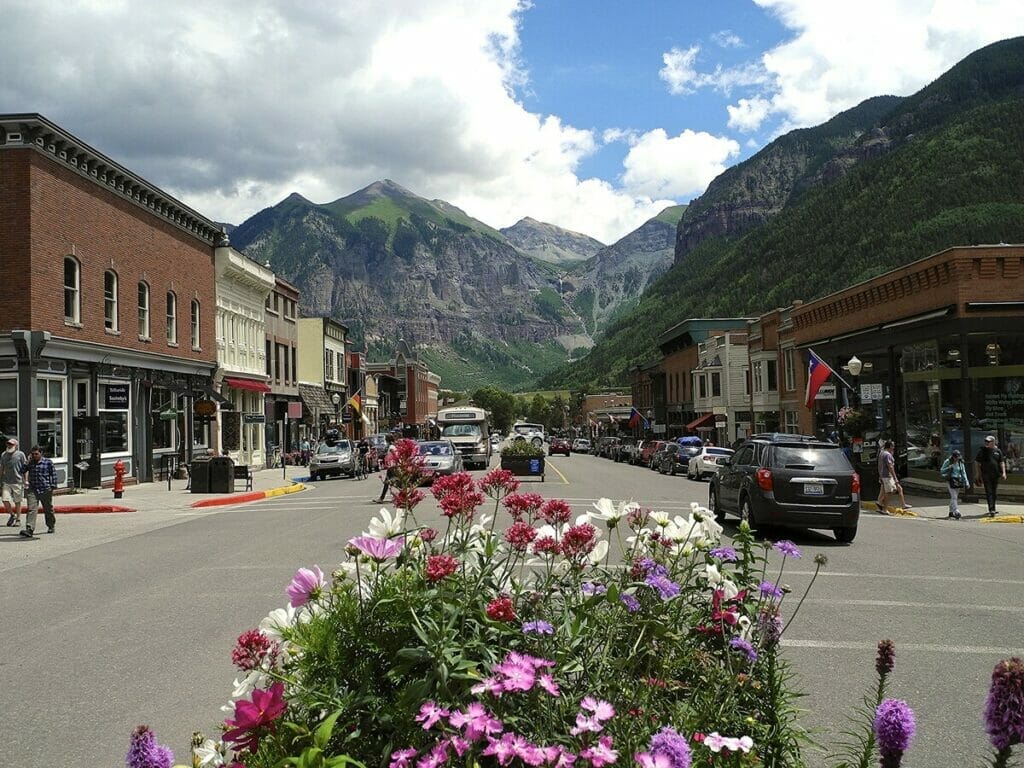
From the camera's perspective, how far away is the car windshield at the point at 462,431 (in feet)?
150

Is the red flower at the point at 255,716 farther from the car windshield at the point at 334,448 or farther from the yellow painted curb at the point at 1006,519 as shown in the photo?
the car windshield at the point at 334,448

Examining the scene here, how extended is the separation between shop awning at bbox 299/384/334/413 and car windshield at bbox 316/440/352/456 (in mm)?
18681

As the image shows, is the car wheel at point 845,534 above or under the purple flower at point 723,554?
under

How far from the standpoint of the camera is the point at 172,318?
3547 cm

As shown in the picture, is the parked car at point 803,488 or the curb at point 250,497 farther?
the curb at point 250,497

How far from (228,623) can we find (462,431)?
37665mm

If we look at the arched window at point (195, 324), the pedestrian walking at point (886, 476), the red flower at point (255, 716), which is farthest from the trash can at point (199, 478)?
the red flower at point (255, 716)

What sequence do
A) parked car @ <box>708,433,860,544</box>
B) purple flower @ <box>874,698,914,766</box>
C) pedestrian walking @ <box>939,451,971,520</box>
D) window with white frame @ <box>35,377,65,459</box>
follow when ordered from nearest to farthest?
1. purple flower @ <box>874,698,914,766</box>
2. parked car @ <box>708,433,860,544</box>
3. pedestrian walking @ <box>939,451,971,520</box>
4. window with white frame @ <box>35,377,65,459</box>

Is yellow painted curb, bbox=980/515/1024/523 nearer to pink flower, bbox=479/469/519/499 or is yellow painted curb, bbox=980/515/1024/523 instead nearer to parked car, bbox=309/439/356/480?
pink flower, bbox=479/469/519/499

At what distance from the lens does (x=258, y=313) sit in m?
47.6

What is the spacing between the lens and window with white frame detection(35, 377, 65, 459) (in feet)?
83.1

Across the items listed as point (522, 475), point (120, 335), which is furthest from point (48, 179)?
point (522, 475)

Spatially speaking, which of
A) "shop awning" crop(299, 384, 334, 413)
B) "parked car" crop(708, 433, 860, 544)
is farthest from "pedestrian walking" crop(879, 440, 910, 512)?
"shop awning" crop(299, 384, 334, 413)

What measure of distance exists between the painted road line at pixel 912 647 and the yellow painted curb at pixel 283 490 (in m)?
22.3
